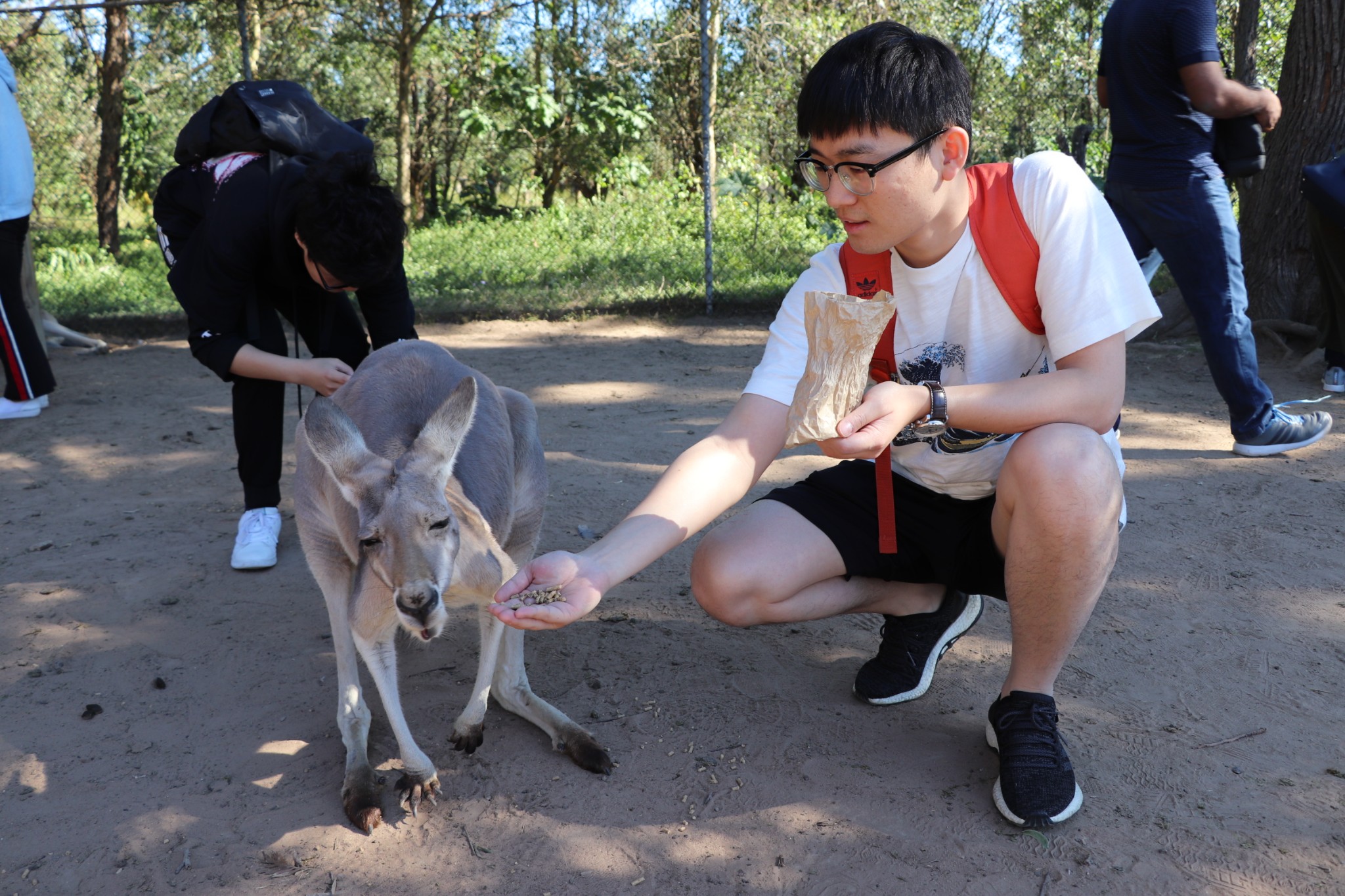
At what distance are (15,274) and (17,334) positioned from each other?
25 centimetres

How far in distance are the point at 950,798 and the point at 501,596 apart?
859 millimetres

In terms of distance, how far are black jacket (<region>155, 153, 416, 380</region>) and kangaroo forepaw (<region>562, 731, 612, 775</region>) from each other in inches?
49.5

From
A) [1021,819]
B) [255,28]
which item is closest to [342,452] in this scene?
[1021,819]

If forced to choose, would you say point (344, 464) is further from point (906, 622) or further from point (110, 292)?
point (110, 292)

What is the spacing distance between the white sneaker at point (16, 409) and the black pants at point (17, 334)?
0.02 meters

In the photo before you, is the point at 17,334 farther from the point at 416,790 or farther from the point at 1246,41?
the point at 1246,41

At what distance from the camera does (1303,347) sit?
4348mm

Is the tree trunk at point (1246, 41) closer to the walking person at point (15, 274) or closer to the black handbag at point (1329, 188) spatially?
the black handbag at point (1329, 188)

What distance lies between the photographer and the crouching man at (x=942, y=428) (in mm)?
1570

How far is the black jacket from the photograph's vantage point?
2668 mm

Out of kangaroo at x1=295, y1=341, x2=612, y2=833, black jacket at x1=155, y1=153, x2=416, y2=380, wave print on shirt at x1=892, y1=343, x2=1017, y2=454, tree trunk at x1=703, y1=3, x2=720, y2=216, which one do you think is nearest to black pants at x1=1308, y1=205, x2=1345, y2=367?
wave print on shirt at x1=892, y1=343, x2=1017, y2=454

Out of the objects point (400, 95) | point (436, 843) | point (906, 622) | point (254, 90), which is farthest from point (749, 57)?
point (436, 843)

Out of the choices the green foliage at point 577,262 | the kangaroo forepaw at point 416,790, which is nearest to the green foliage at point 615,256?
the green foliage at point 577,262

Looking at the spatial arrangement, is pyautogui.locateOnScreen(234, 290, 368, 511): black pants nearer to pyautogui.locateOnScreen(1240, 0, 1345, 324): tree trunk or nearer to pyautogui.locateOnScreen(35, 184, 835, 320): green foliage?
pyautogui.locateOnScreen(35, 184, 835, 320): green foliage
